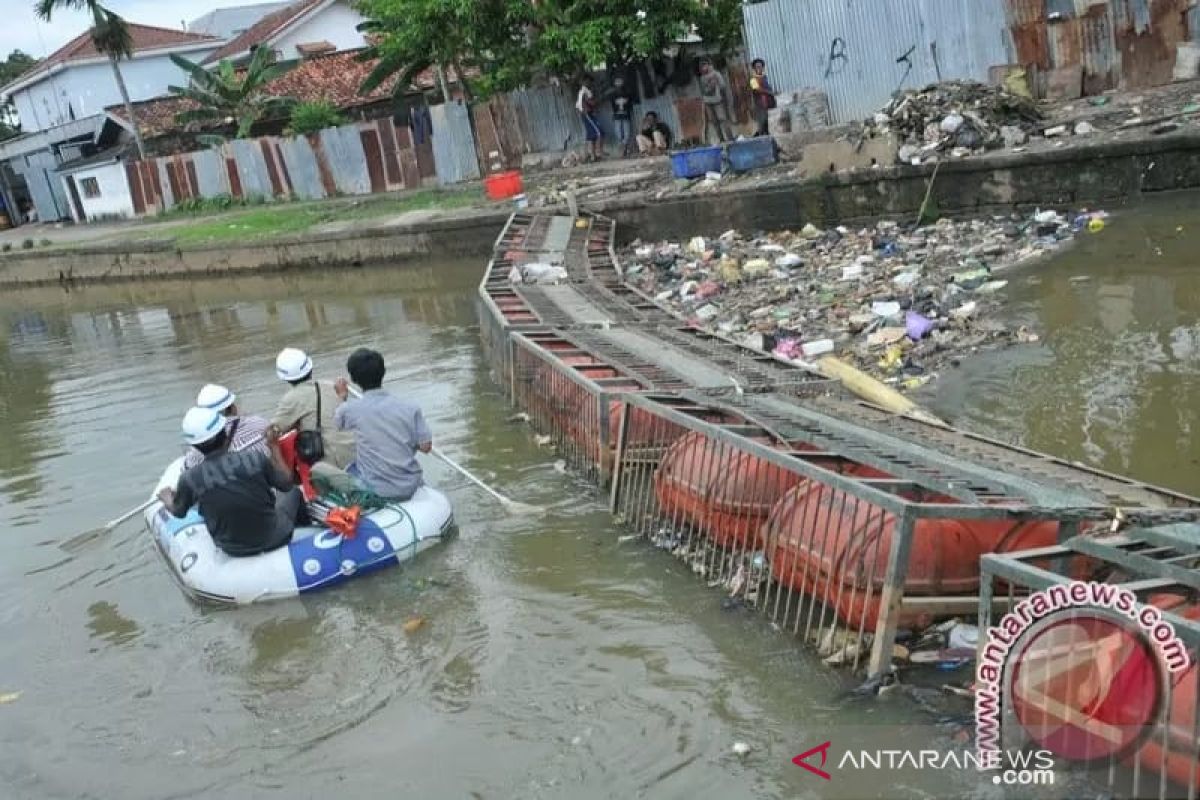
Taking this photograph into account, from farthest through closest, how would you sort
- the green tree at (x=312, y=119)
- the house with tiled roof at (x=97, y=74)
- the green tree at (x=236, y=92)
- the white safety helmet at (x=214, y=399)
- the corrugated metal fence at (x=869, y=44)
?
the house with tiled roof at (x=97, y=74), the green tree at (x=236, y=92), the green tree at (x=312, y=119), the corrugated metal fence at (x=869, y=44), the white safety helmet at (x=214, y=399)

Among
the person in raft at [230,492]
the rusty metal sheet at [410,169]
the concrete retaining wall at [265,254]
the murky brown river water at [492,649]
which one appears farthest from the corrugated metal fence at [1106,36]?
the person in raft at [230,492]

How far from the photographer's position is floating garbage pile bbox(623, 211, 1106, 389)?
9.13 meters

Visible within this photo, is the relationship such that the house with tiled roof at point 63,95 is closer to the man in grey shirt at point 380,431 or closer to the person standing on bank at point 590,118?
the person standing on bank at point 590,118

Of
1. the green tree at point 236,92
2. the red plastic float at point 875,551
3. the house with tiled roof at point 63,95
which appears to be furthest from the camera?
the house with tiled roof at point 63,95

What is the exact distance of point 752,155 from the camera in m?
17.1

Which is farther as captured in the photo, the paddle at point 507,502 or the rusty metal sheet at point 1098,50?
the rusty metal sheet at point 1098,50

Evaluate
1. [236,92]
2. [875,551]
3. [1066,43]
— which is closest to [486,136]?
[236,92]

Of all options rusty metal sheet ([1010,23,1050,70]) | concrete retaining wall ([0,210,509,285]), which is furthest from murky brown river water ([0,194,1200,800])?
concrete retaining wall ([0,210,509,285])

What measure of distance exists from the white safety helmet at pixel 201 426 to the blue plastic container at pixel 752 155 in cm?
1274

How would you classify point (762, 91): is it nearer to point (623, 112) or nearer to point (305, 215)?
point (623, 112)

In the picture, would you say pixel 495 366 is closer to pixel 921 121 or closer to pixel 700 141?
pixel 921 121

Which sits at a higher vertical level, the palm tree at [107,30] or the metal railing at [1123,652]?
the palm tree at [107,30]

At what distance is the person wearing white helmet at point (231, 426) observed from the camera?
19.9ft

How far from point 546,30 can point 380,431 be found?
645 inches
